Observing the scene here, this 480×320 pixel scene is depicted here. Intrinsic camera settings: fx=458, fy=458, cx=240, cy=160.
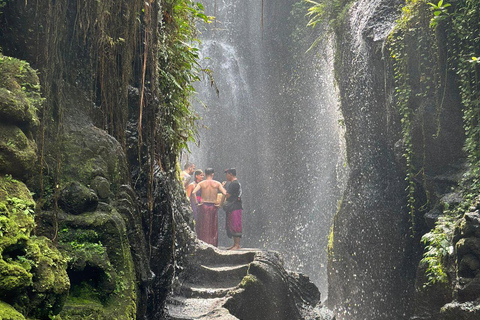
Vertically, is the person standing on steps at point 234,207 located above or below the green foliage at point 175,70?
below

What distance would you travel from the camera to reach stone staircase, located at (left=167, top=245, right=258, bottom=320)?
5826mm

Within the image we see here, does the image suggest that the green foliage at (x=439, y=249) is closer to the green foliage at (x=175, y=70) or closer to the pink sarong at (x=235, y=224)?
the green foliage at (x=175, y=70)

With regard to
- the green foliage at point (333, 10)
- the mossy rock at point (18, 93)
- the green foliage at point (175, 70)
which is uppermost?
the green foliage at point (333, 10)

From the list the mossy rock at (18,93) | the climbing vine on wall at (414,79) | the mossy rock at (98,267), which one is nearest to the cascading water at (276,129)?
the climbing vine on wall at (414,79)

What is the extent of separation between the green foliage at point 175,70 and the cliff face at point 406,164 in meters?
4.03

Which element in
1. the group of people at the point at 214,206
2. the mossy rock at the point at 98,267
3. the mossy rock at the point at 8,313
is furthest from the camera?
the group of people at the point at 214,206

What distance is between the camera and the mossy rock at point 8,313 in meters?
1.87

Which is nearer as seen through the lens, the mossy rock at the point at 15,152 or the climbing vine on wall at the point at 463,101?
the mossy rock at the point at 15,152

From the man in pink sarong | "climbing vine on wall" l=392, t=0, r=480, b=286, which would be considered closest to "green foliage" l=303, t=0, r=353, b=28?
"climbing vine on wall" l=392, t=0, r=480, b=286

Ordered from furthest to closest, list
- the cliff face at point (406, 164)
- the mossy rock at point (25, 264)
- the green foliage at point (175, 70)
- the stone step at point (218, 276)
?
the stone step at point (218, 276) → the cliff face at point (406, 164) → the green foliage at point (175, 70) → the mossy rock at point (25, 264)

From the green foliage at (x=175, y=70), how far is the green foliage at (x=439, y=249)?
4099mm

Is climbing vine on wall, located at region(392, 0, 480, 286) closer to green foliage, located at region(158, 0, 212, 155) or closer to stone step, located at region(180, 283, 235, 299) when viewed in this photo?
stone step, located at region(180, 283, 235, 299)

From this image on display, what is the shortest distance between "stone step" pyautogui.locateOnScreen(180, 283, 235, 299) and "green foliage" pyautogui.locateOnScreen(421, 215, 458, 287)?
3.05 m

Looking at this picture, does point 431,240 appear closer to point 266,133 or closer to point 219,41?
point 266,133
